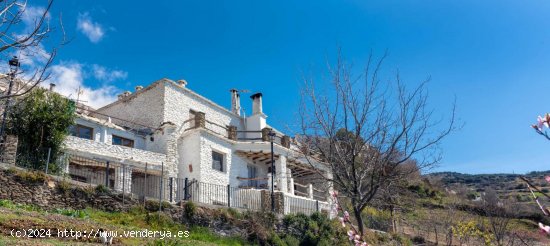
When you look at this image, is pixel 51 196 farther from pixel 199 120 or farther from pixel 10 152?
pixel 199 120

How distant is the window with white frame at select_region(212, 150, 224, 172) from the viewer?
30.1 m

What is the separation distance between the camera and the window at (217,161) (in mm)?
30042

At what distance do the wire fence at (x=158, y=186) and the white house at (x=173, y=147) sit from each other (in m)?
0.07

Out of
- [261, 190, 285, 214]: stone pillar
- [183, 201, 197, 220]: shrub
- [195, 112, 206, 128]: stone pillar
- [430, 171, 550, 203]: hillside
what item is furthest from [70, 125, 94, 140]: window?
[430, 171, 550, 203]: hillside

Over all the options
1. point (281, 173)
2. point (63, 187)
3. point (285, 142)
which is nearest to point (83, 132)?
point (63, 187)

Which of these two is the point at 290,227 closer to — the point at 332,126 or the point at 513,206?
the point at 332,126

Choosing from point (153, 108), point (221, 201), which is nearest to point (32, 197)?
point (221, 201)

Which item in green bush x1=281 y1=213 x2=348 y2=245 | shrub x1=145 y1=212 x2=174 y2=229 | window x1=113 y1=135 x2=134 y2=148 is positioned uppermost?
window x1=113 y1=135 x2=134 y2=148

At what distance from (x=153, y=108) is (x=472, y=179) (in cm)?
5759

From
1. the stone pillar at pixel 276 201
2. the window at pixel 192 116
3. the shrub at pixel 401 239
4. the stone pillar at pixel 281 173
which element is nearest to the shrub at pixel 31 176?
the stone pillar at pixel 276 201

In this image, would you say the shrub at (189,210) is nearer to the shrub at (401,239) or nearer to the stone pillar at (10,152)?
the stone pillar at (10,152)

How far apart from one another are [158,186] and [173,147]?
3.06m

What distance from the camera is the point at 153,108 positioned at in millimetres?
31375

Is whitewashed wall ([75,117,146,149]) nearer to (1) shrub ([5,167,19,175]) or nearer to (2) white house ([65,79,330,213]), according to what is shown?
Answer: (2) white house ([65,79,330,213])
